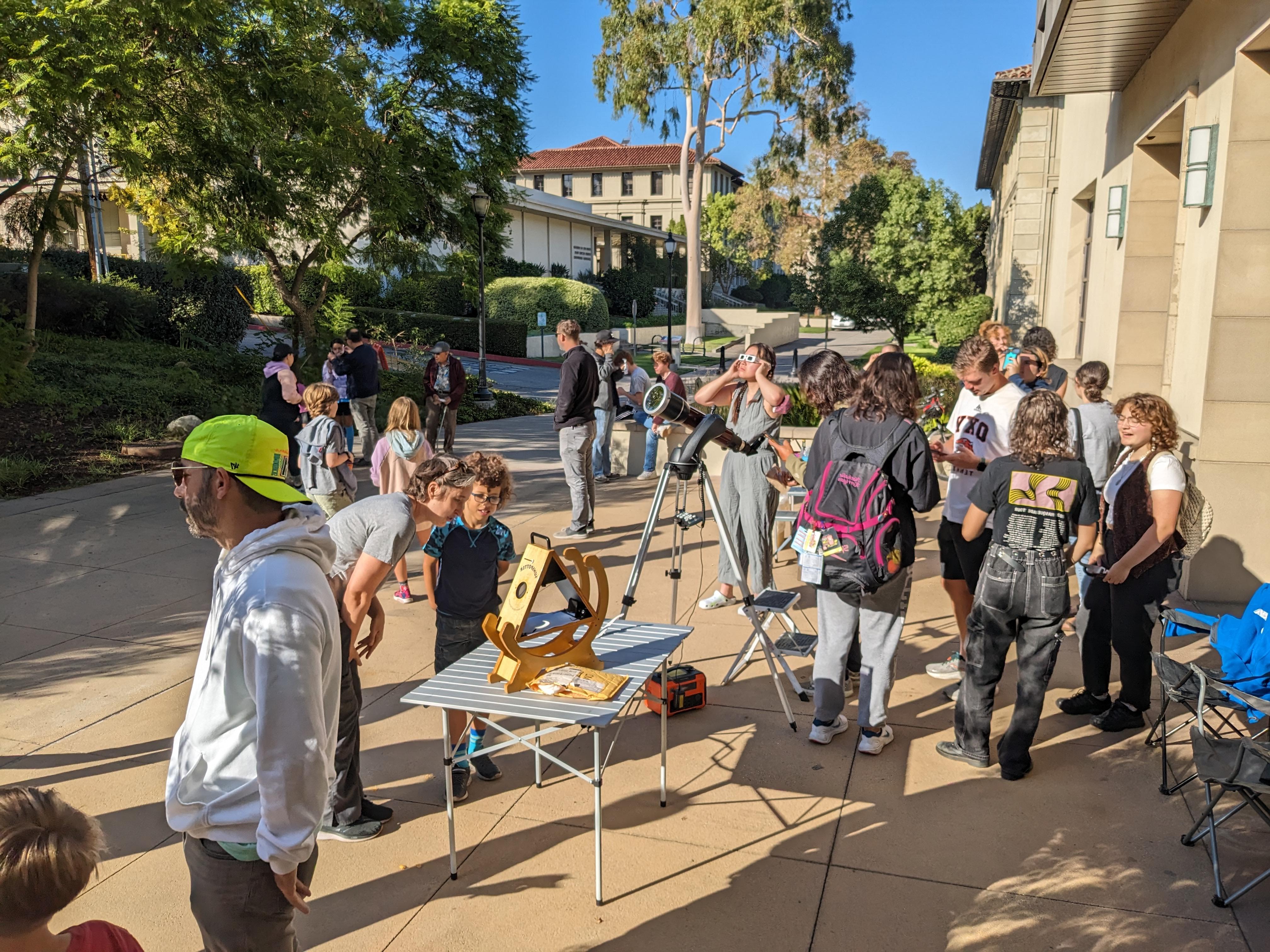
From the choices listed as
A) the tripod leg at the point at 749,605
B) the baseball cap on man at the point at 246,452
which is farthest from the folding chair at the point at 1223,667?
the baseball cap on man at the point at 246,452

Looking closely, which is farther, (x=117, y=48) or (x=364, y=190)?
(x=364, y=190)

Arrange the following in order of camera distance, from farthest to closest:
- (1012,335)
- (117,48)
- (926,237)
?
1. (926,237)
2. (1012,335)
3. (117,48)

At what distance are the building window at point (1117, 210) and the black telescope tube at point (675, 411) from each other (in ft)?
23.1

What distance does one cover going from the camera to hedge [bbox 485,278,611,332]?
116 feet

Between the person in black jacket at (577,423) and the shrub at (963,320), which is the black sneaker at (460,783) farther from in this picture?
the shrub at (963,320)

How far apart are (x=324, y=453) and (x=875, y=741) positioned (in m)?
4.70

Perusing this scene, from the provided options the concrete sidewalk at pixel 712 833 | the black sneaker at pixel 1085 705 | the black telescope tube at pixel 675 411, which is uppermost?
the black telescope tube at pixel 675 411

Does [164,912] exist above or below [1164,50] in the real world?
below

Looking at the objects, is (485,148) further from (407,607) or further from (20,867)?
(20,867)

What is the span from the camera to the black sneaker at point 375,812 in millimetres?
4207

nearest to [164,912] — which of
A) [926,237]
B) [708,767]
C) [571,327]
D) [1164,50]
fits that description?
[708,767]

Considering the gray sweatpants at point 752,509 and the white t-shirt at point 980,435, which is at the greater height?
the white t-shirt at point 980,435

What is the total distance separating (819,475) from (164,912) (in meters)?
3.40

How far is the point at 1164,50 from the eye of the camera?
898cm
